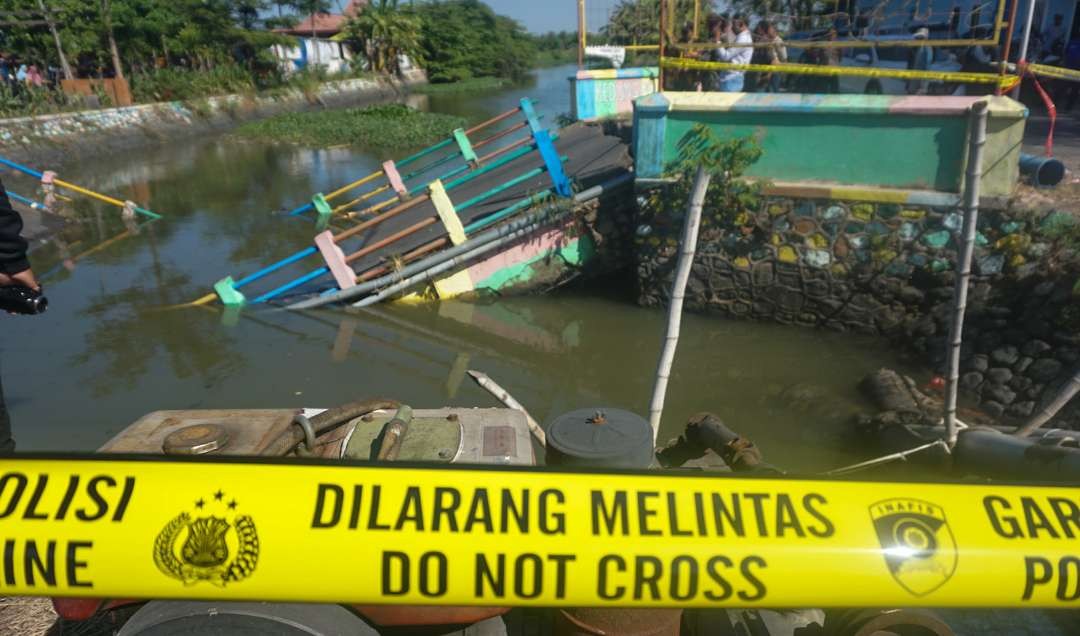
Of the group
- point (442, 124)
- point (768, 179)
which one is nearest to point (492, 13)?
point (442, 124)

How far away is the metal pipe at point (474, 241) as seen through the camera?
8.69 meters

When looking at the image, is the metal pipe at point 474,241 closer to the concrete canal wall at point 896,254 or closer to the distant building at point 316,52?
the concrete canal wall at point 896,254

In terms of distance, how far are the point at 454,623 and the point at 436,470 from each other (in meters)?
0.83

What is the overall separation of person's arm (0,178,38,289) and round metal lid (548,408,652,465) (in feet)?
7.25

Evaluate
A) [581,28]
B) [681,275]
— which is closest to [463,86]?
[581,28]

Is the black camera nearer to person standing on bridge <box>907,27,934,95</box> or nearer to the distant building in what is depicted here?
person standing on bridge <box>907,27,934,95</box>

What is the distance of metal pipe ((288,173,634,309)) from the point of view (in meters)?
8.69

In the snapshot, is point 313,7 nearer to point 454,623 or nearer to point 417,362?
point 417,362

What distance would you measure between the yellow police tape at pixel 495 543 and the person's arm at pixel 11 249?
141 centimetres

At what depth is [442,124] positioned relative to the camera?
27469 mm

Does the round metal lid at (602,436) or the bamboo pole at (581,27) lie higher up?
the bamboo pole at (581,27)

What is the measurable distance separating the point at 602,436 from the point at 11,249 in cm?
245

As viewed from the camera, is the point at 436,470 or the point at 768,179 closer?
the point at 436,470

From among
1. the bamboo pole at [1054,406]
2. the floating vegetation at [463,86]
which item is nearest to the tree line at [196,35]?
the floating vegetation at [463,86]
